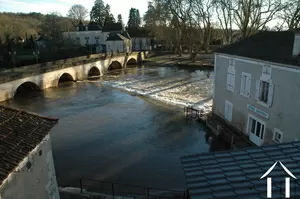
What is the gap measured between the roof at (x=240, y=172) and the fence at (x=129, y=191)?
6.39m

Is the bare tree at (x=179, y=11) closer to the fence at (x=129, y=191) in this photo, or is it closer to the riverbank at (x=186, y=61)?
the riverbank at (x=186, y=61)

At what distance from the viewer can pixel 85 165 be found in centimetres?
1420

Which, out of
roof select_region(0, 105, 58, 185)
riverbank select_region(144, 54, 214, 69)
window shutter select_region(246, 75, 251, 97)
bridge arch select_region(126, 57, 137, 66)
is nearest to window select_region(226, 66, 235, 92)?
window shutter select_region(246, 75, 251, 97)

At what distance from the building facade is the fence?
563 centimetres

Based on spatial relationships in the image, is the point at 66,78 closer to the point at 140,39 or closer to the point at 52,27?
the point at 52,27

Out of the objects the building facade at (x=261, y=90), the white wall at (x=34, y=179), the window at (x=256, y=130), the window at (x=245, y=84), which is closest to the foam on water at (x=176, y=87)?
the building facade at (x=261, y=90)

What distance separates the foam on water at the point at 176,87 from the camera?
26.9m

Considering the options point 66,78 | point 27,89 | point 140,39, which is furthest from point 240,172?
point 140,39

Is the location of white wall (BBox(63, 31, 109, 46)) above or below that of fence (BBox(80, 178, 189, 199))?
above

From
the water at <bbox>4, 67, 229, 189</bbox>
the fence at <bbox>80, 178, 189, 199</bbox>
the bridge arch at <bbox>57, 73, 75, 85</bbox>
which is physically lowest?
the fence at <bbox>80, 178, 189, 199</bbox>

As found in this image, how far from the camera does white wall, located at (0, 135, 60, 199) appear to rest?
589 centimetres

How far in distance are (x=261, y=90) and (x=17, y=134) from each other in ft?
38.8

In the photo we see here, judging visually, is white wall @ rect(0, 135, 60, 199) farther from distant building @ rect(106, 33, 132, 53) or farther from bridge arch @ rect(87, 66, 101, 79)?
distant building @ rect(106, 33, 132, 53)

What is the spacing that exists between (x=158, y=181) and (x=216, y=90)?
9008 mm
